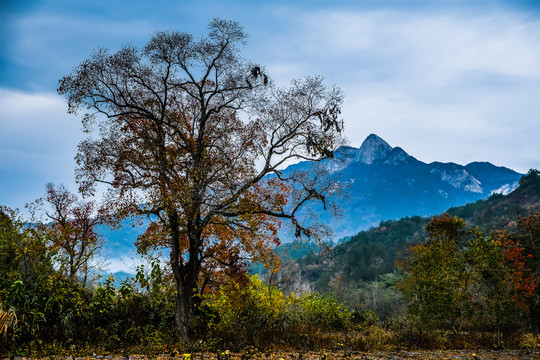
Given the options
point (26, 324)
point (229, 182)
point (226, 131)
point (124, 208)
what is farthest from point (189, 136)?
point (26, 324)

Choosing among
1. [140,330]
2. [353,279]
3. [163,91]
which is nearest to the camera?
[140,330]

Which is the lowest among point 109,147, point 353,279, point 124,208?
point 353,279

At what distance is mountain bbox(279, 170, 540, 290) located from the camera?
2264 inches

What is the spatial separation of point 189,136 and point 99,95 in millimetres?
2718

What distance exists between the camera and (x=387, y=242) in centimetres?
7762

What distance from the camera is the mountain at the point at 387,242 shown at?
57500 mm

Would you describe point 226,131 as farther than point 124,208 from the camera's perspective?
Yes

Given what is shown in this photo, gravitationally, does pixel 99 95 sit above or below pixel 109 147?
above

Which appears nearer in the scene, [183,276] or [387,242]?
[183,276]

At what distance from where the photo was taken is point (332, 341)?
10250 millimetres

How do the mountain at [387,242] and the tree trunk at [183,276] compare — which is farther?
the mountain at [387,242]

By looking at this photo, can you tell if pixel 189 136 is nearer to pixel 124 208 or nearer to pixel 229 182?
pixel 229 182

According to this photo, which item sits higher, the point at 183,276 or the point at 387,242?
the point at 387,242

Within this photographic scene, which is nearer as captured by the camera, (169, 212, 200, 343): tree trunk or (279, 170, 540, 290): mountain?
(169, 212, 200, 343): tree trunk
